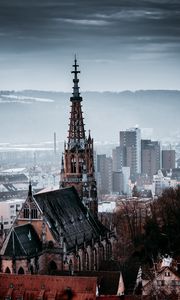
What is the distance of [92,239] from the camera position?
7819 cm

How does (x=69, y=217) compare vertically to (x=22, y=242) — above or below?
above

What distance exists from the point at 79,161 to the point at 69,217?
9.49 metres

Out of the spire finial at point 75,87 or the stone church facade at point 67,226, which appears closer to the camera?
the stone church facade at point 67,226

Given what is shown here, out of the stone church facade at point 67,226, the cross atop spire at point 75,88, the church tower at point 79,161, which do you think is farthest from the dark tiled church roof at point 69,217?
the cross atop spire at point 75,88

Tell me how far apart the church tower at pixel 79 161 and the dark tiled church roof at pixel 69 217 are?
1.71 metres

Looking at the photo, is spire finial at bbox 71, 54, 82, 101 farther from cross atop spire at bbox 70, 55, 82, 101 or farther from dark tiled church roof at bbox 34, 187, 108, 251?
dark tiled church roof at bbox 34, 187, 108, 251

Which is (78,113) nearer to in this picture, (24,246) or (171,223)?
(171,223)

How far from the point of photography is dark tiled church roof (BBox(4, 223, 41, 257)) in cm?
6581

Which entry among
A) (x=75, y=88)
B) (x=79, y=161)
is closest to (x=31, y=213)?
(x=79, y=161)

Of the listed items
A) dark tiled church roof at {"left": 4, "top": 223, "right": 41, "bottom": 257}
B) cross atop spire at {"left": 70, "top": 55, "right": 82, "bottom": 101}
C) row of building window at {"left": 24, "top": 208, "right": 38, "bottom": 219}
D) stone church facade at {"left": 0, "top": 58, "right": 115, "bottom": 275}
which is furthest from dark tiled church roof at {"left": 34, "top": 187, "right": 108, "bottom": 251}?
cross atop spire at {"left": 70, "top": 55, "right": 82, "bottom": 101}

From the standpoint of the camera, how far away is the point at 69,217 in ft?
249

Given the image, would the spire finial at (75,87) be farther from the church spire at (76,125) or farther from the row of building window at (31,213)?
the row of building window at (31,213)

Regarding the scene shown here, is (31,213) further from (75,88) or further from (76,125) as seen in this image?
(75,88)

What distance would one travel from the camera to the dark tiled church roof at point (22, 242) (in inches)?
2591
